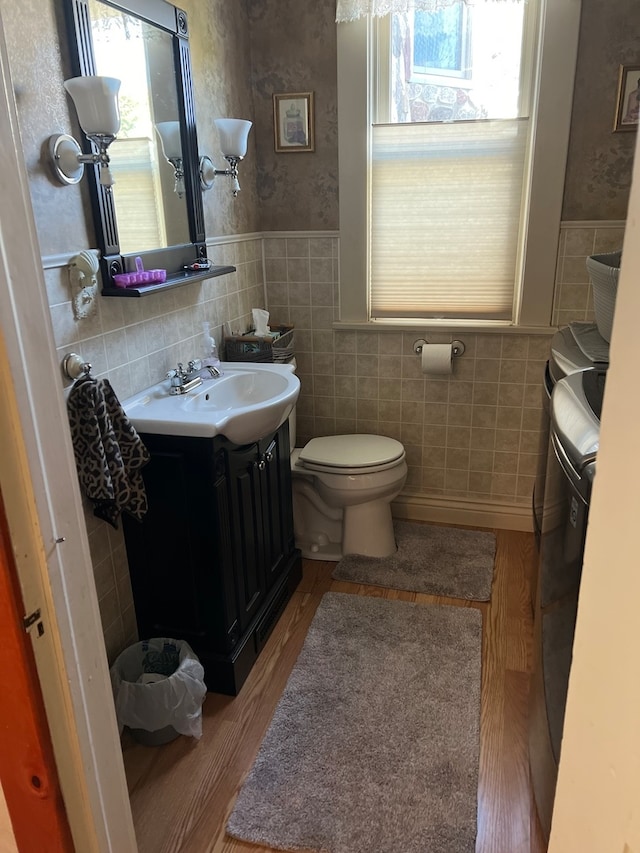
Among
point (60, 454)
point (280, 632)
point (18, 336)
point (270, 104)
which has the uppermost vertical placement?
point (270, 104)

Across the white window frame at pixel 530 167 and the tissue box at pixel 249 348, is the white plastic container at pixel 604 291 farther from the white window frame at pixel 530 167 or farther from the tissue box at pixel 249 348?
the tissue box at pixel 249 348

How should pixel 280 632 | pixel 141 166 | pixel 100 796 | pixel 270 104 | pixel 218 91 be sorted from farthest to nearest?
pixel 270 104 → pixel 218 91 → pixel 280 632 → pixel 141 166 → pixel 100 796

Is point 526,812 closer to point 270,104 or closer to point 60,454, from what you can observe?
point 60,454

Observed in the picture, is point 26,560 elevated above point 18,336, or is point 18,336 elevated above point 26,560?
point 18,336

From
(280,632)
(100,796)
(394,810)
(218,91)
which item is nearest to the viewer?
(100,796)

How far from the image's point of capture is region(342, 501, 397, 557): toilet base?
2596 mm

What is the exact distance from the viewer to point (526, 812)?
4.99 ft

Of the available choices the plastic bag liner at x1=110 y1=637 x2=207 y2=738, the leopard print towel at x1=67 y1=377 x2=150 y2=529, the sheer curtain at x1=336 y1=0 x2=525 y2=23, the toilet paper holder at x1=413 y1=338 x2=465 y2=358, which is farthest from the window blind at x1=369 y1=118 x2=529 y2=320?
the plastic bag liner at x1=110 y1=637 x2=207 y2=738

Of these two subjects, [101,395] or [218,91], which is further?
[218,91]

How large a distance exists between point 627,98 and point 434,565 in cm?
194

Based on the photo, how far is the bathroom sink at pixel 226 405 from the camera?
1.68 m

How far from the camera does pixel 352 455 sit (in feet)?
8.40

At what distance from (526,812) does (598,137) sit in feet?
7.49

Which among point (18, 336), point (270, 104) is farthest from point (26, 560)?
point (270, 104)
